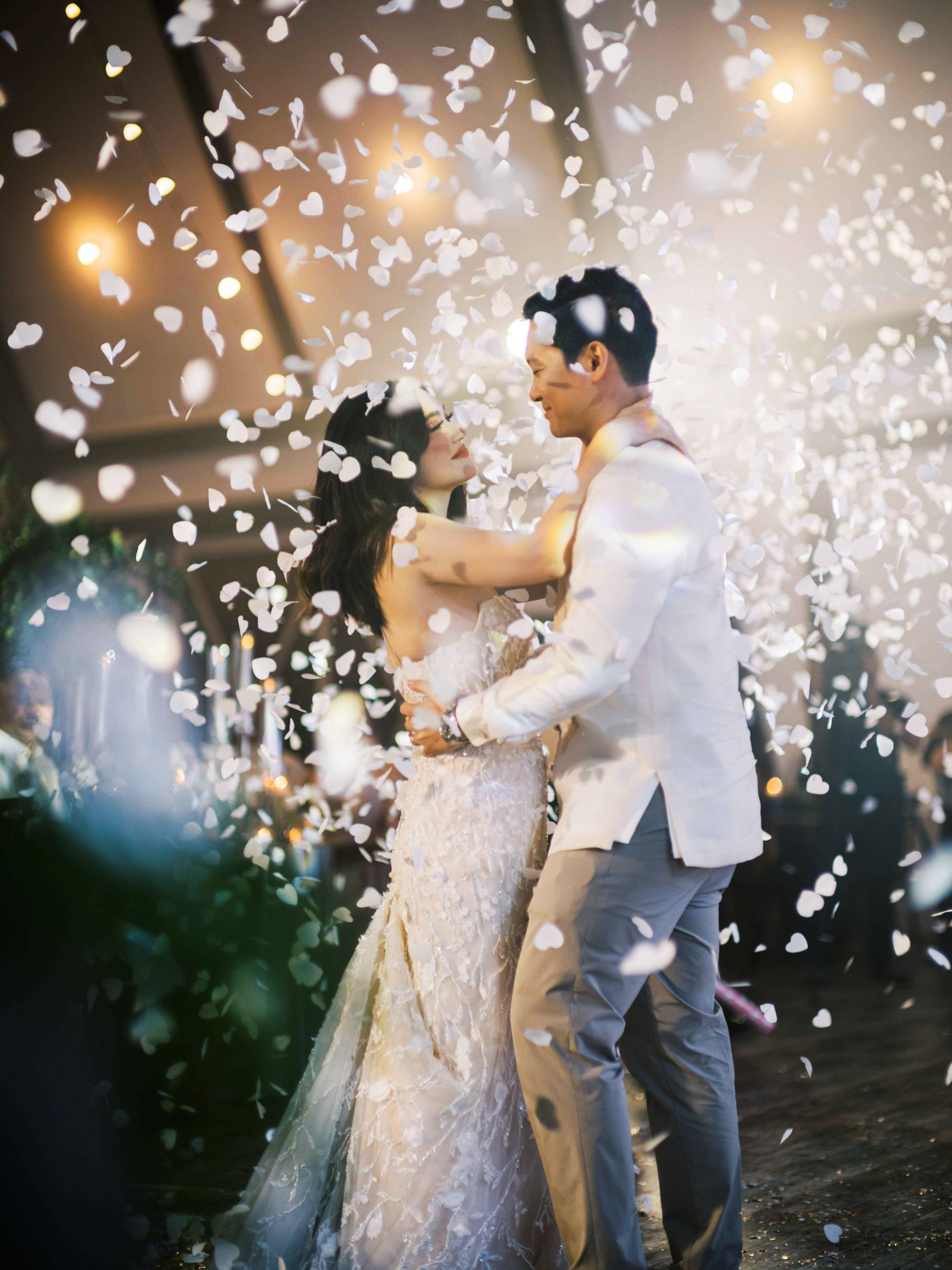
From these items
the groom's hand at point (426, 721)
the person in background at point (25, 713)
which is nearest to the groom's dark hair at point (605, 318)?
the groom's hand at point (426, 721)

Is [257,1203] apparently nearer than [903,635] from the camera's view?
Yes

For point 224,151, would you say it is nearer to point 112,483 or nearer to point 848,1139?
point 112,483

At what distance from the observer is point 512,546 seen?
5.84 ft

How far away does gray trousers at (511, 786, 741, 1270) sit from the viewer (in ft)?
5.09

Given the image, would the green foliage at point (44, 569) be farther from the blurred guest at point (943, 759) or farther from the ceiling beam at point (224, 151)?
the blurred guest at point (943, 759)

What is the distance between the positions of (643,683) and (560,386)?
561mm

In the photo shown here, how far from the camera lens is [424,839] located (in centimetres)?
186

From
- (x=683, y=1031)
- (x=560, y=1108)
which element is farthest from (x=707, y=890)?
(x=560, y=1108)

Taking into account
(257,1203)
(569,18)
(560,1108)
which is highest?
(569,18)

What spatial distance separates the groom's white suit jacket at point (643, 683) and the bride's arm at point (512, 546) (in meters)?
0.08

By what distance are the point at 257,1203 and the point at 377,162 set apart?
4394 millimetres

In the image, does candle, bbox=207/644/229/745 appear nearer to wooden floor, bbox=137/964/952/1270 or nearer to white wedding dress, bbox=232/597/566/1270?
wooden floor, bbox=137/964/952/1270

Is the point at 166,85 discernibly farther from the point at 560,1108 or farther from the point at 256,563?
the point at 560,1108

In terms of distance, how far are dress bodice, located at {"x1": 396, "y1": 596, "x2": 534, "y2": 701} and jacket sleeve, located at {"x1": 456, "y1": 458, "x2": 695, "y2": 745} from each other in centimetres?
25
